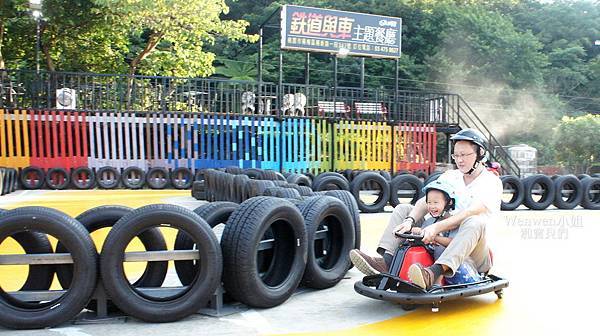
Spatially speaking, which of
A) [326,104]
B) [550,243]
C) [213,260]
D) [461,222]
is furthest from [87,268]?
[326,104]

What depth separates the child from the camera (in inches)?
163

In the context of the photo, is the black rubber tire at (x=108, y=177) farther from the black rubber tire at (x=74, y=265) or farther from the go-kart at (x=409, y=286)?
the go-kart at (x=409, y=286)

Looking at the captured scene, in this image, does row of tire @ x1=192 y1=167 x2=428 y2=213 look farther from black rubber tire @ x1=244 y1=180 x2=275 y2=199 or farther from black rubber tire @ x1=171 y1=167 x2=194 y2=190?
black rubber tire @ x1=171 y1=167 x2=194 y2=190

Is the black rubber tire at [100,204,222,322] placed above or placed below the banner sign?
below

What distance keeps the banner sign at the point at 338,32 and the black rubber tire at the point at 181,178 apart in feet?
14.7

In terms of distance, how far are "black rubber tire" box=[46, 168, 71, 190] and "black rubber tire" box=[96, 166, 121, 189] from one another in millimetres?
784

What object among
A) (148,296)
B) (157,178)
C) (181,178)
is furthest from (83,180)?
(148,296)

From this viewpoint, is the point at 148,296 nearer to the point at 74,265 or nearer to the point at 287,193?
the point at 74,265

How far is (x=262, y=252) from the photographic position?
448cm

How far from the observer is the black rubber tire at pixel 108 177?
623 inches

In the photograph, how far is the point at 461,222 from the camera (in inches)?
161

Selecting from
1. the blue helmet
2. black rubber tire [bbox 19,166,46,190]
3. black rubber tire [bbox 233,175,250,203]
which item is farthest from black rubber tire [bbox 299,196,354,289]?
black rubber tire [bbox 19,166,46,190]

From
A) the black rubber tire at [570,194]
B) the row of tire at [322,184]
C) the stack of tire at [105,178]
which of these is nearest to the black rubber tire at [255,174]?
the row of tire at [322,184]

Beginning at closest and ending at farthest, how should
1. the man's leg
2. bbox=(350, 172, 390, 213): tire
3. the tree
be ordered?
the man's leg → bbox=(350, 172, 390, 213): tire → the tree
